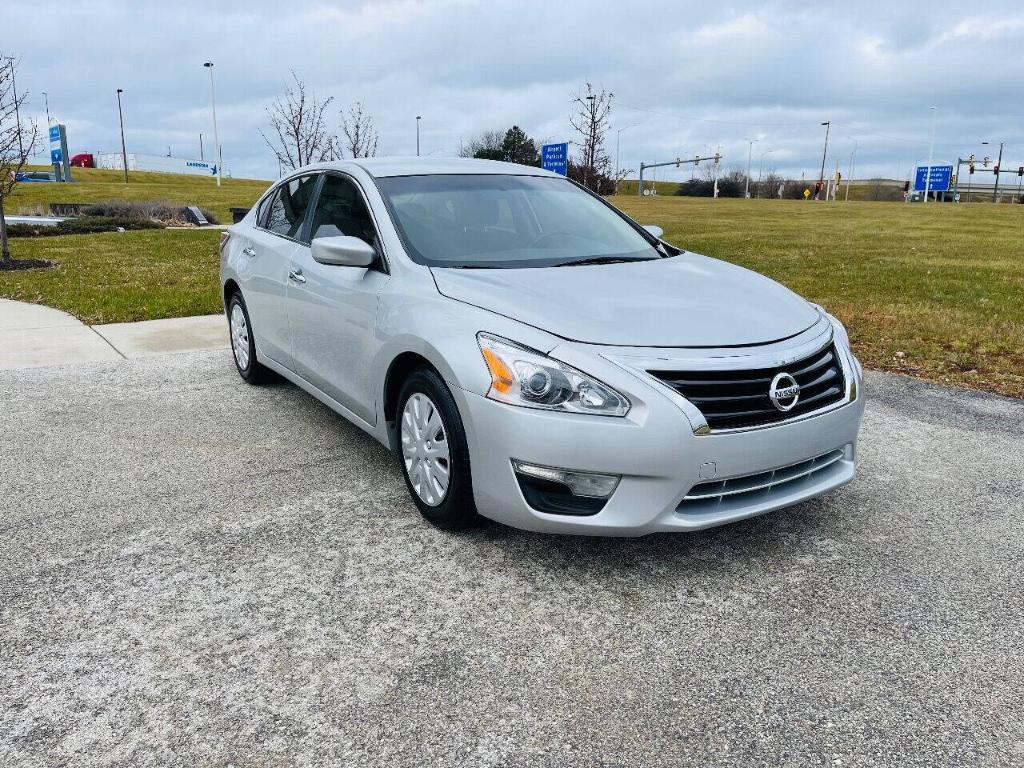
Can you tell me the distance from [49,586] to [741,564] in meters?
2.69

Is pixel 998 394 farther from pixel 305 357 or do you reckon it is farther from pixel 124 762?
pixel 124 762

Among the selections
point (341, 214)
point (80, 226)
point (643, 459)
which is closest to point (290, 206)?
point (341, 214)

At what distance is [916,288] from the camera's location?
11.4 meters

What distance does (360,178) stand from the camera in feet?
14.8

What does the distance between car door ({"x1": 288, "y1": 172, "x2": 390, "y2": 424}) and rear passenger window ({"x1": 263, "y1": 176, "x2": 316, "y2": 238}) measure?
0.22 meters

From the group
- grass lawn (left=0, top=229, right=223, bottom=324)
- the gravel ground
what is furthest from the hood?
grass lawn (left=0, top=229, right=223, bottom=324)

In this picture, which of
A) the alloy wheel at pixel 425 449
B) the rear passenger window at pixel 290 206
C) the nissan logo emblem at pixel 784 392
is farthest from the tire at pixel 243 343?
the nissan logo emblem at pixel 784 392

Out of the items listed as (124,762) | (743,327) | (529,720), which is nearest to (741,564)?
(743,327)

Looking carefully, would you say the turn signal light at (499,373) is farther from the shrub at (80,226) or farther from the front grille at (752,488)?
the shrub at (80,226)

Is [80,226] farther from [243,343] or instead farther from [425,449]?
[425,449]

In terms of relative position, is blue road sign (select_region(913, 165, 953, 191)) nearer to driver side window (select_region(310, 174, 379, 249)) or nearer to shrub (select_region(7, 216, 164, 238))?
shrub (select_region(7, 216, 164, 238))

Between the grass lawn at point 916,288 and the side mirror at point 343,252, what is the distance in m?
4.86

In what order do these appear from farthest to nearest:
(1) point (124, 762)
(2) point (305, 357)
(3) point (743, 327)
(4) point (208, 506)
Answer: (2) point (305, 357) < (4) point (208, 506) < (3) point (743, 327) < (1) point (124, 762)

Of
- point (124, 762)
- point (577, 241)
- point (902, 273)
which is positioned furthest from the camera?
point (902, 273)
